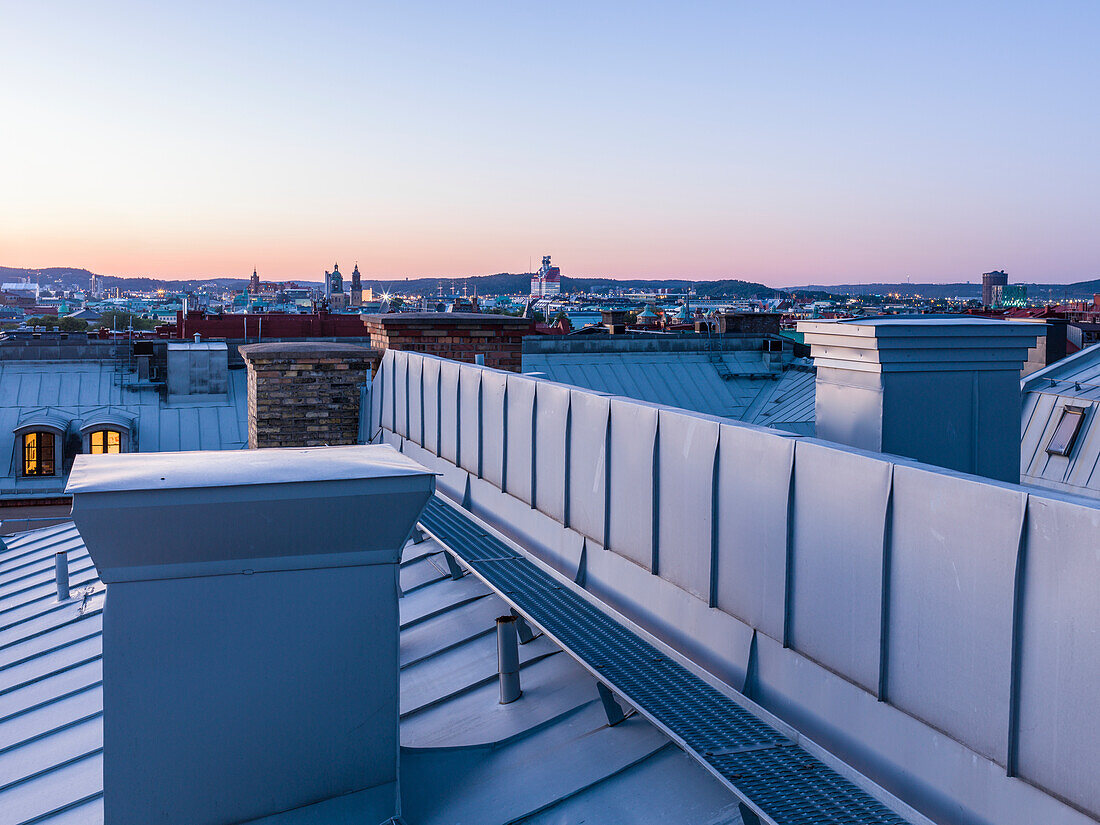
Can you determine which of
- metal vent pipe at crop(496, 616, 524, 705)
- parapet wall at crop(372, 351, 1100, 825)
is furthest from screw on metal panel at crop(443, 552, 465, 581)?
metal vent pipe at crop(496, 616, 524, 705)

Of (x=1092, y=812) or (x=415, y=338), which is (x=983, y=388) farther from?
(x=415, y=338)

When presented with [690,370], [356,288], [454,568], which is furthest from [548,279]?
[454,568]

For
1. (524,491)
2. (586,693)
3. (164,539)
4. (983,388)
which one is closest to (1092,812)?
(586,693)

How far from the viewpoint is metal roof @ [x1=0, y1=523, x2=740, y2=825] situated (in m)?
3.89

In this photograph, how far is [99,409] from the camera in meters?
24.0

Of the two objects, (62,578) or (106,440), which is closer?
(62,578)

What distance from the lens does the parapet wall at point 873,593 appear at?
2758 millimetres

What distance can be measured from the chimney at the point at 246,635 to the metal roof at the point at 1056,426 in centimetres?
1093

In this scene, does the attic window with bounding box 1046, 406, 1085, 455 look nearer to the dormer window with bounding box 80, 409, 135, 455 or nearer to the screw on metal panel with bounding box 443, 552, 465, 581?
the screw on metal panel with bounding box 443, 552, 465, 581

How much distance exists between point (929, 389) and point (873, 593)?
8.36 feet

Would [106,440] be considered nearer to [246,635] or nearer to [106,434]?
[106,434]

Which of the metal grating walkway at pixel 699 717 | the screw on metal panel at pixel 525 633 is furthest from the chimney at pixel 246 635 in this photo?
the screw on metal panel at pixel 525 633

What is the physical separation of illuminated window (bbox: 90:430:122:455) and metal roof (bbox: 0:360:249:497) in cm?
36

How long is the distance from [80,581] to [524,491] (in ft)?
17.4
